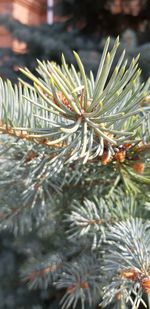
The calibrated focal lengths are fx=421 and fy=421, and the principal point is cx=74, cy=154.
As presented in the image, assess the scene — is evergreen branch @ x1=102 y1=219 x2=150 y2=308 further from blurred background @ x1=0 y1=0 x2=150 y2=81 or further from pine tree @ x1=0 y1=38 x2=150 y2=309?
blurred background @ x1=0 y1=0 x2=150 y2=81

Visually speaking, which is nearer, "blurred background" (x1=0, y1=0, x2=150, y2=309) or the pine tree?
the pine tree

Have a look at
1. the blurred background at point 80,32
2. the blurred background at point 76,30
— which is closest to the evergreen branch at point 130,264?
the blurred background at point 80,32

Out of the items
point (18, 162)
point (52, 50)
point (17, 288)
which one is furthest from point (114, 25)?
point (18, 162)

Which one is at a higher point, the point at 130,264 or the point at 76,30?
the point at 76,30

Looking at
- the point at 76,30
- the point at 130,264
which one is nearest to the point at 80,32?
the point at 76,30

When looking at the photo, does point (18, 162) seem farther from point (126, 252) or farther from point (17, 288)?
point (17, 288)

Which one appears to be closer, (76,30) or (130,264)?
(130,264)

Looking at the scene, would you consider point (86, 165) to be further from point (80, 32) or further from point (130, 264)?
point (80, 32)

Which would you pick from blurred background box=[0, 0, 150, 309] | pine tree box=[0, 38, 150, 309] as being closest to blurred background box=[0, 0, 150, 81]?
blurred background box=[0, 0, 150, 309]
